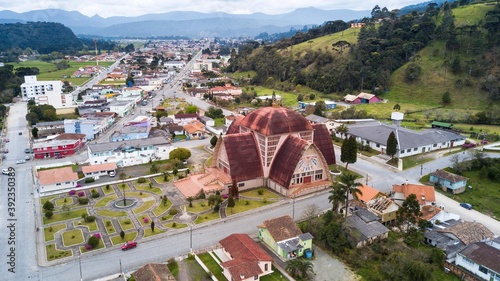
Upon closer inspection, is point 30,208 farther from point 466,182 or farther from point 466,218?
point 466,182

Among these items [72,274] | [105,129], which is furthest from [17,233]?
[105,129]

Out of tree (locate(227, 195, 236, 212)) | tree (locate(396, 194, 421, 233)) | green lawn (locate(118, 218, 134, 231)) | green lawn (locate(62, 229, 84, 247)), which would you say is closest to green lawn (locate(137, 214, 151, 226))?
green lawn (locate(118, 218, 134, 231))

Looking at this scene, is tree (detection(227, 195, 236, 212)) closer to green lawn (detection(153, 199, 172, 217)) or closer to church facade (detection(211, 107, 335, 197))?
church facade (detection(211, 107, 335, 197))

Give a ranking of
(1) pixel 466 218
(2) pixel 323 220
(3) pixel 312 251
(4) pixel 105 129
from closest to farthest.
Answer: (3) pixel 312 251, (2) pixel 323 220, (1) pixel 466 218, (4) pixel 105 129

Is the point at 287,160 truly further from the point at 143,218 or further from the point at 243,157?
the point at 143,218

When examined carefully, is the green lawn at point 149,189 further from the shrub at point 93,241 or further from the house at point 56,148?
the house at point 56,148

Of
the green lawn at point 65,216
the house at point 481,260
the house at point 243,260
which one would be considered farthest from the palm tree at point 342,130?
the green lawn at point 65,216
